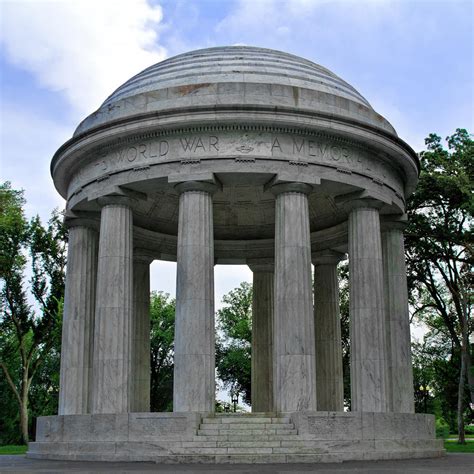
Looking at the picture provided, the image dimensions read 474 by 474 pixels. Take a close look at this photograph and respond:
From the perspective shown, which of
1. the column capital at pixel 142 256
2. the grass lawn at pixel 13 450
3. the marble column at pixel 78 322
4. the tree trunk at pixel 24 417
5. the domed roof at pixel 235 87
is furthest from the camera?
the tree trunk at pixel 24 417

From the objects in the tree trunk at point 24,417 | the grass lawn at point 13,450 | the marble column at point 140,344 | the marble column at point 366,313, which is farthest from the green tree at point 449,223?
the tree trunk at point 24,417

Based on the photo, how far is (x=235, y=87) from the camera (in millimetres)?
39969

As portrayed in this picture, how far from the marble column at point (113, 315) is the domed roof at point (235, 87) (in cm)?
588

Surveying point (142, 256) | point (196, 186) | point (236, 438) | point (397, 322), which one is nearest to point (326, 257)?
point (397, 322)

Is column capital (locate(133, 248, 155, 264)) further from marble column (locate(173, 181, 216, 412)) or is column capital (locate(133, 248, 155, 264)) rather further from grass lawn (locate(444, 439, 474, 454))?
grass lawn (locate(444, 439, 474, 454))

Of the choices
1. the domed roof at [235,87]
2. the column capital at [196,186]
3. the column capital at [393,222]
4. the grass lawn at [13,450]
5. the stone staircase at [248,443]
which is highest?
the domed roof at [235,87]

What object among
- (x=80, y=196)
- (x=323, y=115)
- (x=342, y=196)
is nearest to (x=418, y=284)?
(x=342, y=196)

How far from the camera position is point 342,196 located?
141 feet

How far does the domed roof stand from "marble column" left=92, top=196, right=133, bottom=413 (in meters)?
5.88

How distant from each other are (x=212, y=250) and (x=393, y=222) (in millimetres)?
14599

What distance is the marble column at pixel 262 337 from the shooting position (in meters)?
55.2

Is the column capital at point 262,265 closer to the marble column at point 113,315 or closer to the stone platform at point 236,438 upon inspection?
the marble column at point 113,315

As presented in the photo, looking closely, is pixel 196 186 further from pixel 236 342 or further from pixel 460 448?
pixel 236 342

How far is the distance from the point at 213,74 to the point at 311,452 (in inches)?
918
